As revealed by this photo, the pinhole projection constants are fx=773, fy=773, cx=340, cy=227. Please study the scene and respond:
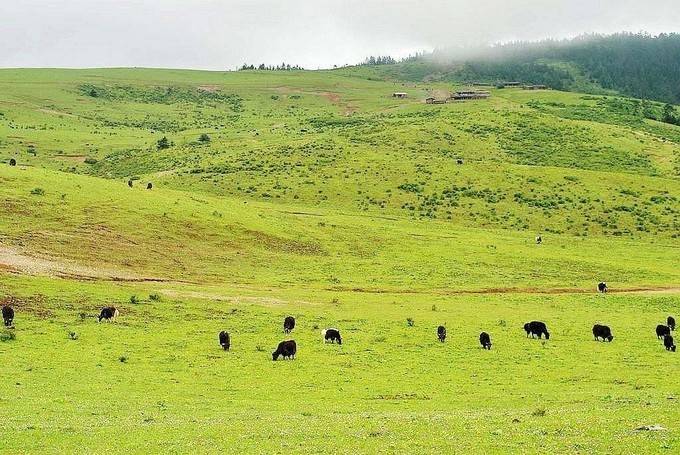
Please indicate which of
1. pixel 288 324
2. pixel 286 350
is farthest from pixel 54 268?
pixel 286 350

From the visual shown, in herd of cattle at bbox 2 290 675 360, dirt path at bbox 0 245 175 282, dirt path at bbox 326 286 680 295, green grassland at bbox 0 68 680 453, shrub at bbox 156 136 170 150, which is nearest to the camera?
green grassland at bbox 0 68 680 453

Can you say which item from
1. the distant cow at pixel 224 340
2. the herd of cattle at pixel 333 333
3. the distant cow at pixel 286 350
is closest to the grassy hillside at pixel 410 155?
the herd of cattle at pixel 333 333

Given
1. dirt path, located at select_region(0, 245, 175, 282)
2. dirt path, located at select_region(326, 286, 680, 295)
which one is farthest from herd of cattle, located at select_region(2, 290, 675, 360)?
dirt path, located at select_region(326, 286, 680, 295)

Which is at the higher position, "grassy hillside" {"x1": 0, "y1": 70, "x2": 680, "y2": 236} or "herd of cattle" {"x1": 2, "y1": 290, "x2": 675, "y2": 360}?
"grassy hillside" {"x1": 0, "y1": 70, "x2": 680, "y2": 236}

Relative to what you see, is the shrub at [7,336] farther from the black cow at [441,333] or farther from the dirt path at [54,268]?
the black cow at [441,333]

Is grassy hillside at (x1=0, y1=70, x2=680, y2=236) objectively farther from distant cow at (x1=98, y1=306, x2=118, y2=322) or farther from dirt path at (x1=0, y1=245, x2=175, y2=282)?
distant cow at (x1=98, y1=306, x2=118, y2=322)

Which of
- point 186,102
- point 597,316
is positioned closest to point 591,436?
point 597,316

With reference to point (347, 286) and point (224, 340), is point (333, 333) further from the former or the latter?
point (347, 286)

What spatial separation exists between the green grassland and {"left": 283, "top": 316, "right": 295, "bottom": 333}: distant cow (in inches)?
16.3

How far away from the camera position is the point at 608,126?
438ft

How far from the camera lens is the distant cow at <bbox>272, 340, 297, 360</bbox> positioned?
3328 cm

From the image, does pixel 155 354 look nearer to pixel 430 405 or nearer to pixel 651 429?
pixel 430 405

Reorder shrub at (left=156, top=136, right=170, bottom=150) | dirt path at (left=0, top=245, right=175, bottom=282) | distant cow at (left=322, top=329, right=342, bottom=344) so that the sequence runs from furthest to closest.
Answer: shrub at (left=156, top=136, right=170, bottom=150) → dirt path at (left=0, top=245, right=175, bottom=282) → distant cow at (left=322, top=329, right=342, bottom=344)

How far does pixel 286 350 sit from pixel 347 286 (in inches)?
794
